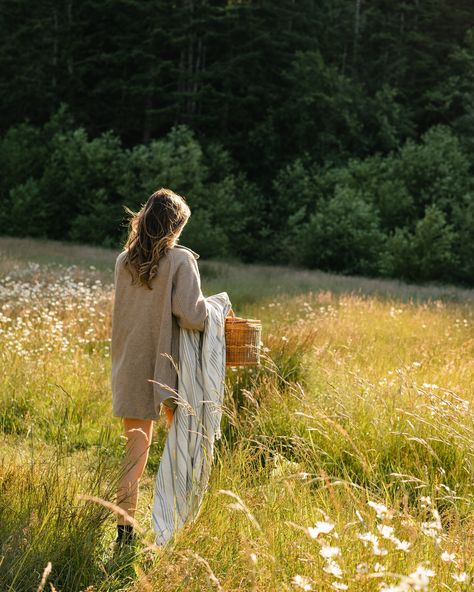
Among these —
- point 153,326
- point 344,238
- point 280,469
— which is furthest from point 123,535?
point 344,238

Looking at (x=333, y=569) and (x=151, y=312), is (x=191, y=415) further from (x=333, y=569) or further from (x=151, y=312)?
(x=333, y=569)

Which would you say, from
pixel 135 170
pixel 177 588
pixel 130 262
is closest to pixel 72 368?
pixel 130 262

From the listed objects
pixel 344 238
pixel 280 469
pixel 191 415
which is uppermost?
pixel 191 415

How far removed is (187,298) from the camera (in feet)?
13.5

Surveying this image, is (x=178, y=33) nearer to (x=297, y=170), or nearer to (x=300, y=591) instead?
(x=297, y=170)

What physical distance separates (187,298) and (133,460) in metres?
0.98

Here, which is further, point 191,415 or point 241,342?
point 241,342

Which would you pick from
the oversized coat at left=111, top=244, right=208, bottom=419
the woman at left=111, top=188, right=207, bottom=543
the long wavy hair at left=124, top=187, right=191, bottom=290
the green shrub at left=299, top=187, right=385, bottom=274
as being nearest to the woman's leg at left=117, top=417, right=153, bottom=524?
the woman at left=111, top=188, right=207, bottom=543

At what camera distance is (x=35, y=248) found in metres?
24.0

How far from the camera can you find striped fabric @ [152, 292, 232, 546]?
13.2 ft

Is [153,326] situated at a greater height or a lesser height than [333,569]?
greater

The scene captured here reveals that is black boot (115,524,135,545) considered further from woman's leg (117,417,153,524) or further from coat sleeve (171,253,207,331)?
coat sleeve (171,253,207,331)

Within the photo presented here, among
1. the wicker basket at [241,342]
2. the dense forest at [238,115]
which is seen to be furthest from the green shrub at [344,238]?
the wicker basket at [241,342]

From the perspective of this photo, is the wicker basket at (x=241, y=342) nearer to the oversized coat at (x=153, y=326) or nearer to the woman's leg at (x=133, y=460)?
the oversized coat at (x=153, y=326)
